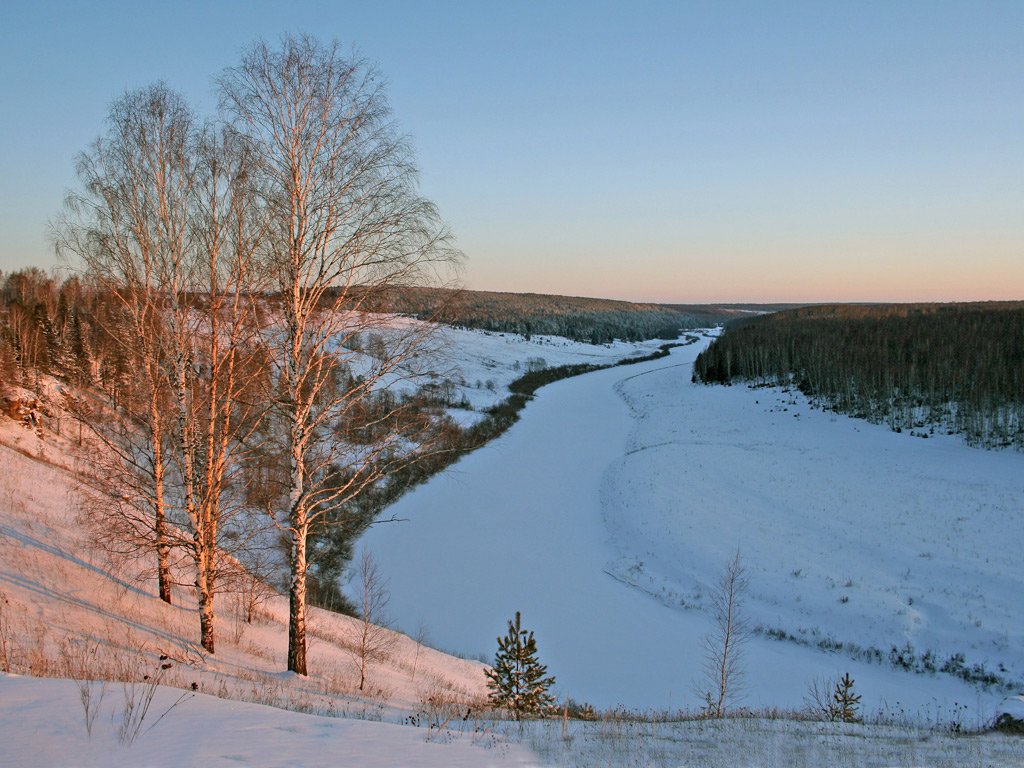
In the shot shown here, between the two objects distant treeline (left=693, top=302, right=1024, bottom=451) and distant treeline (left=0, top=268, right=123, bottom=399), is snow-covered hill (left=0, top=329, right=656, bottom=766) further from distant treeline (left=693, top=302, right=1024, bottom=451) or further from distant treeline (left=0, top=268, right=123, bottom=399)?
distant treeline (left=693, top=302, right=1024, bottom=451)

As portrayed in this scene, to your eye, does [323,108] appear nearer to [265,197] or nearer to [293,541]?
[265,197]

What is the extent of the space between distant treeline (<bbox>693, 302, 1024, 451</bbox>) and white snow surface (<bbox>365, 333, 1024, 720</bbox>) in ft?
8.53

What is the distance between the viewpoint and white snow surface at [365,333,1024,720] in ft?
49.6

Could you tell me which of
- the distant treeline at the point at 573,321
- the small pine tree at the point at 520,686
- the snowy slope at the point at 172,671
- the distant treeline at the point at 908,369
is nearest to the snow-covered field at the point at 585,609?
the snowy slope at the point at 172,671

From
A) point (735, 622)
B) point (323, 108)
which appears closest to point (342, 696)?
point (323, 108)

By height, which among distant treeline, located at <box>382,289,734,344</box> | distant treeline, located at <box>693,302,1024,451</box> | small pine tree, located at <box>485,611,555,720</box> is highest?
distant treeline, located at <box>382,289,734,344</box>

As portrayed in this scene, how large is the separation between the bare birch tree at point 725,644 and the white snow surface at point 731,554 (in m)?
0.31

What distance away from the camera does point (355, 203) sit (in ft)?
27.1

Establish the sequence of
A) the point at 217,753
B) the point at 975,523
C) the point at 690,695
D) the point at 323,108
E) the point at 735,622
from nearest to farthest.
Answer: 1. the point at 217,753
2. the point at 323,108
3. the point at 690,695
4. the point at 735,622
5. the point at 975,523

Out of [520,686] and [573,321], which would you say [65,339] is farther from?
[573,321]

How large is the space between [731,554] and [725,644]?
809 cm

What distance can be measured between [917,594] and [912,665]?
3.24 metres

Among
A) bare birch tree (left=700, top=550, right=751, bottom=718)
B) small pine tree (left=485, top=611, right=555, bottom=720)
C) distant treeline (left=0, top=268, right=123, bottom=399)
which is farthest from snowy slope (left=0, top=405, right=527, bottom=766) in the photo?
bare birch tree (left=700, top=550, right=751, bottom=718)

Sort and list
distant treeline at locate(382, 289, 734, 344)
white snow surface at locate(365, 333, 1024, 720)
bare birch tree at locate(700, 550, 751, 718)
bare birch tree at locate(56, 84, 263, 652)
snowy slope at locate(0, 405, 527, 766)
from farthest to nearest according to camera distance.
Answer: distant treeline at locate(382, 289, 734, 344)
white snow surface at locate(365, 333, 1024, 720)
bare birch tree at locate(700, 550, 751, 718)
bare birch tree at locate(56, 84, 263, 652)
snowy slope at locate(0, 405, 527, 766)
